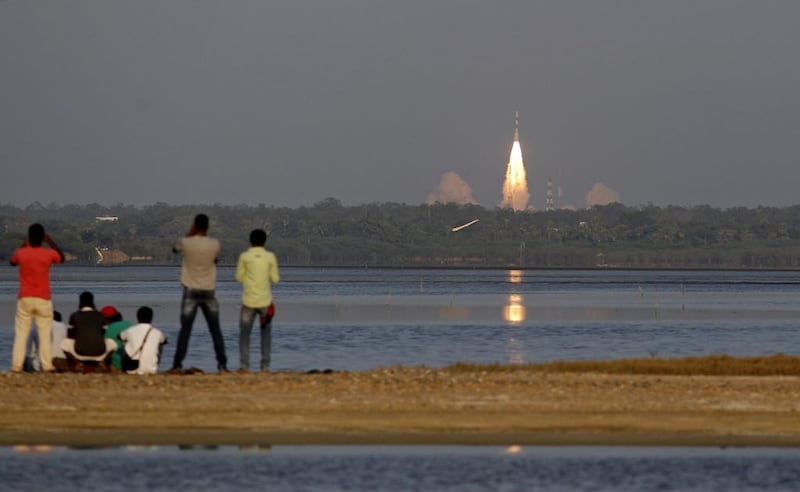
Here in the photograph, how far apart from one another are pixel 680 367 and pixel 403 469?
36.9 ft

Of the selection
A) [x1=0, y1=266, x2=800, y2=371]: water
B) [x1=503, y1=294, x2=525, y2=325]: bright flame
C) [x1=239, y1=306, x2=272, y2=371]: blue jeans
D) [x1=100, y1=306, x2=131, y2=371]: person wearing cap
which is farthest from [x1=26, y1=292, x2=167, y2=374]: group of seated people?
[x1=503, y1=294, x2=525, y2=325]: bright flame

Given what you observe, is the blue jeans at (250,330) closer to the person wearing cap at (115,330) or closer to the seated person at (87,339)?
the person wearing cap at (115,330)

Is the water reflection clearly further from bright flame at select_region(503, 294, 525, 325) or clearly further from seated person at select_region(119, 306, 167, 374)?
seated person at select_region(119, 306, 167, 374)

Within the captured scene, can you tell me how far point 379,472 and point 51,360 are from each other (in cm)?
701

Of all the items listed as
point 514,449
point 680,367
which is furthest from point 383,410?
point 680,367

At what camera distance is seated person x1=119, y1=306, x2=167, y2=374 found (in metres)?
22.4

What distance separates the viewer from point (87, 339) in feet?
72.3

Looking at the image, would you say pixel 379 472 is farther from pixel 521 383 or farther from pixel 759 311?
pixel 759 311

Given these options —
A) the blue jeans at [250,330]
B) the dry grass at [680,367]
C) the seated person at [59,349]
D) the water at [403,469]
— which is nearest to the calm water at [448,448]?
the water at [403,469]

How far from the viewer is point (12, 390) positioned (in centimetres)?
2053

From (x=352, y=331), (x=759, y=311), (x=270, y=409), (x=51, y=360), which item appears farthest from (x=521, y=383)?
(x=759, y=311)

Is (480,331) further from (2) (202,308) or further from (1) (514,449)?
(1) (514,449)

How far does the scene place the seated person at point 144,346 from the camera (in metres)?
22.4

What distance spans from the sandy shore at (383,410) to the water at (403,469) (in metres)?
0.44
